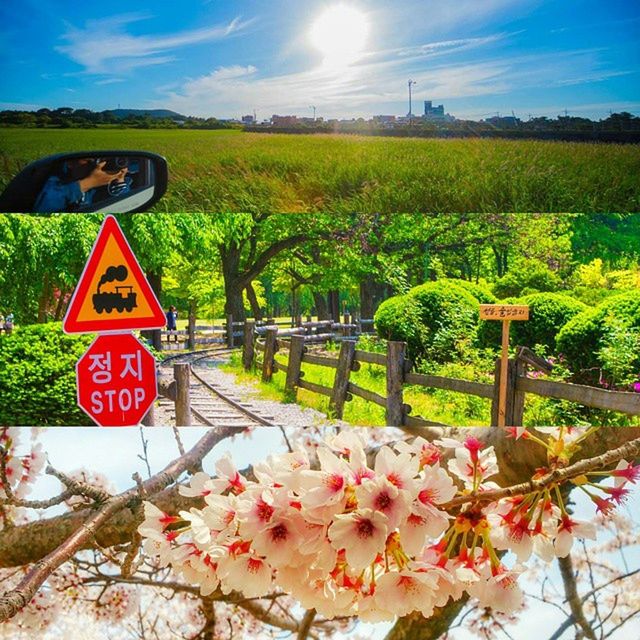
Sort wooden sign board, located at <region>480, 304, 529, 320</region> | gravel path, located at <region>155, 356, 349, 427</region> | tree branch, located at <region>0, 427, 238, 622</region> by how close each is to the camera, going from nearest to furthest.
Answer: wooden sign board, located at <region>480, 304, 529, 320</region>
gravel path, located at <region>155, 356, 349, 427</region>
tree branch, located at <region>0, 427, 238, 622</region>

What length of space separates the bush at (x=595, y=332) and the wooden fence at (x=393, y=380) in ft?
0.24

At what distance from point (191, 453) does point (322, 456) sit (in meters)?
2.11

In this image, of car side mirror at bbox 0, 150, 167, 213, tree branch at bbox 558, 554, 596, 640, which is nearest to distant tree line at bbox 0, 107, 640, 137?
car side mirror at bbox 0, 150, 167, 213

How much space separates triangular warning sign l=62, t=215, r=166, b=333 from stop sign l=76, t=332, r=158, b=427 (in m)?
0.06

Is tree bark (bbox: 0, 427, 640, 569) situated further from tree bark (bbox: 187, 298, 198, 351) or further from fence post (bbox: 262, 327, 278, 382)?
tree bark (bbox: 187, 298, 198, 351)

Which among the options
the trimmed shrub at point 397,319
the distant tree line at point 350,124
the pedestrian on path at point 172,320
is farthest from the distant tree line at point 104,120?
the trimmed shrub at point 397,319

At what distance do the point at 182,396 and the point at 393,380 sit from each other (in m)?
0.81

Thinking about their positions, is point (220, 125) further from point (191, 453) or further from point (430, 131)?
point (191, 453)

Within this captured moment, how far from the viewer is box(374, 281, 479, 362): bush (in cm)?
386

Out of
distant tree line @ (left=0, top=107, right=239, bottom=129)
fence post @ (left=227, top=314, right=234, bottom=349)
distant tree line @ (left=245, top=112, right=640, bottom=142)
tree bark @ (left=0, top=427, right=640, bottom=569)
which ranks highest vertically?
distant tree line @ (left=0, top=107, right=239, bottom=129)

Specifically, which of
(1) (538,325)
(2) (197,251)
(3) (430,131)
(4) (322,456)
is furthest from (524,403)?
(4) (322,456)

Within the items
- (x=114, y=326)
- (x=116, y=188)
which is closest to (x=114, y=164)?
(x=116, y=188)

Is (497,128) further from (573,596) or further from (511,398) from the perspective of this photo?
(573,596)

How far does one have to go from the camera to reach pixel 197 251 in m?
3.89
